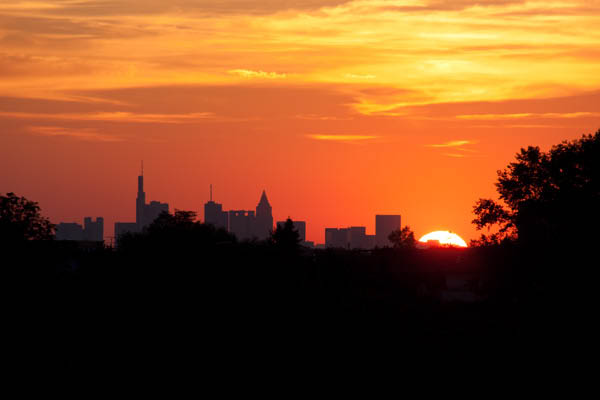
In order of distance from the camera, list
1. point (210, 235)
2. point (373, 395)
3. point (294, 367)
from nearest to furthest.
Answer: point (373, 395) → point (294, 367) → point (210, 235)

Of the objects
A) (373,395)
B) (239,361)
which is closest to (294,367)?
(239,361)

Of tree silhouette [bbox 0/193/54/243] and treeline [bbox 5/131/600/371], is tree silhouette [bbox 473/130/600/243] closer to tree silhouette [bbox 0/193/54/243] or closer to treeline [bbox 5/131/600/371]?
treeline [bbox 5/131/600/371]

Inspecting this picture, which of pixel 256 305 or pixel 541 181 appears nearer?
pixel 256 305

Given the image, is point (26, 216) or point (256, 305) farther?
point (26, 216)

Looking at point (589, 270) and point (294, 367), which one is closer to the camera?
point (294, 367)

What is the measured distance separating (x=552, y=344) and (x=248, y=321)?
13.3m

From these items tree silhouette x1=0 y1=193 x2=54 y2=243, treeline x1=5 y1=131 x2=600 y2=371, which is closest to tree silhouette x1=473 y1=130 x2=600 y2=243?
treeline x1=5 y1=131 x2=600 y2=371

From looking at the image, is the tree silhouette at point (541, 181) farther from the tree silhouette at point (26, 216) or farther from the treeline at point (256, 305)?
the tree silhouette at point (26, 216)

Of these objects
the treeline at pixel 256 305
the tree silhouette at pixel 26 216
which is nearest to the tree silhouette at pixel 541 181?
the treeline at pixel 256 305

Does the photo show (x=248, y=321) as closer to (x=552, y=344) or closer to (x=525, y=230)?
(x=552, y=344)

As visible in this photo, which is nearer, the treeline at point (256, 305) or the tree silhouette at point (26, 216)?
the treeline at point (256, 305)

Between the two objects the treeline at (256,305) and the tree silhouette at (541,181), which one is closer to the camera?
the treeline at (256,305)

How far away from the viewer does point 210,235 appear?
130000mm

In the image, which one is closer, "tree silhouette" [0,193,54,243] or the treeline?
the treeline
